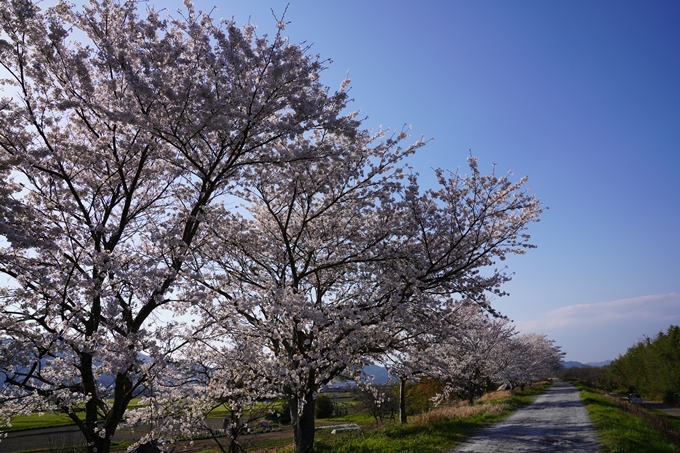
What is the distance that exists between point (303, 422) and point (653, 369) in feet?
203

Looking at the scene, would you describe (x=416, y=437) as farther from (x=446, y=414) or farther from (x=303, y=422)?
(x=446, y=414)

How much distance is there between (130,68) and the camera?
6.24m

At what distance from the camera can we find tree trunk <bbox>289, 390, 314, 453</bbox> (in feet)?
34.4

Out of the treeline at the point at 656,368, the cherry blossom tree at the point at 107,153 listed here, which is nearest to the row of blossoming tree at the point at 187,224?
the cherry blossom tree at the point at 107,153

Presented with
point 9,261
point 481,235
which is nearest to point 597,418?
point 481,235

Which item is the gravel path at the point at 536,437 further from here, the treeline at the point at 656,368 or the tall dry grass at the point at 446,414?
the treeline at the point at 656,368

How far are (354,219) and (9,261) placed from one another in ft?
24.6

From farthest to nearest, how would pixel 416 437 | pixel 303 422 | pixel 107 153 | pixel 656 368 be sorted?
pixel 656 368 < pixel 416 437 < pixel 303 422 < pixel 107 153

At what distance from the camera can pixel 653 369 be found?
172 ft

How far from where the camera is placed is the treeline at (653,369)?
148 ft

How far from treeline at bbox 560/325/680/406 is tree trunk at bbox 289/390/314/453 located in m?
51.4

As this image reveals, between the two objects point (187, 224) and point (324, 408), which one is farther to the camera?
point (324, 408)

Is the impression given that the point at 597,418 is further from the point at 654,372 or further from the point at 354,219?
the point at 654,372

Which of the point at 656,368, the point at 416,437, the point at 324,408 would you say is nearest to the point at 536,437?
the point at 416,437
